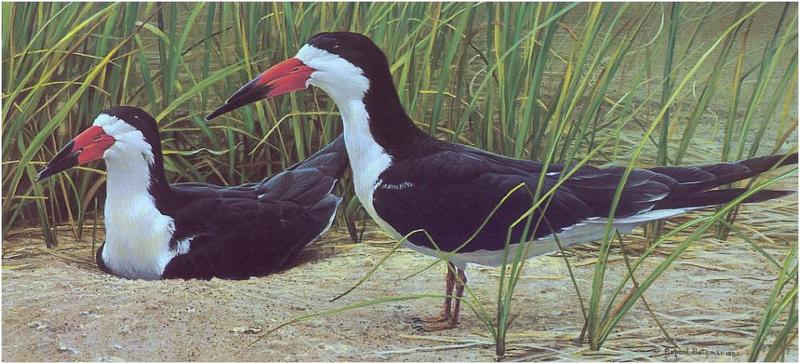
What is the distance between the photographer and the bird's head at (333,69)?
292 centimetres

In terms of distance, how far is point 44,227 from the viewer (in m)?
3.16

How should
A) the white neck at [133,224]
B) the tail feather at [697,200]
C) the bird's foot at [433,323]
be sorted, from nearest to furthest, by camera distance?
the tail feather at [697,200] < the bird's foot at [433,323] < the white neck at [133,224]

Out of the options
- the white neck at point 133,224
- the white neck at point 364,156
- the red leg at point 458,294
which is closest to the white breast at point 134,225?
the white neck at point 133,224

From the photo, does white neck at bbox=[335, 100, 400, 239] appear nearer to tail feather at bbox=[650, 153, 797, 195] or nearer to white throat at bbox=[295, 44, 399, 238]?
white throat at bbox=[295, 44, 399, 238]

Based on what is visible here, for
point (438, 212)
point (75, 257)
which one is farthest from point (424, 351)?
point (75, 257)

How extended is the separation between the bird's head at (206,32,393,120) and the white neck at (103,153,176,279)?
0.43 meters

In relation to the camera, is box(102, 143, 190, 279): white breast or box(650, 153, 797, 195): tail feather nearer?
box(650, 153, 797, 195): tail feather

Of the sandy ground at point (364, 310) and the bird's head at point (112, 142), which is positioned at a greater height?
the bird's head at point (112, 142)

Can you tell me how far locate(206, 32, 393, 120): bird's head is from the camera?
9.57 feet

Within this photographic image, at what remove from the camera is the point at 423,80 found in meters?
3.16

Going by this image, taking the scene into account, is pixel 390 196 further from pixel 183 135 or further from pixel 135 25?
pixel 135 25

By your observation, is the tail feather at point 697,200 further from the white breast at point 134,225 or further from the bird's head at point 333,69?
the white breast at point 134,225

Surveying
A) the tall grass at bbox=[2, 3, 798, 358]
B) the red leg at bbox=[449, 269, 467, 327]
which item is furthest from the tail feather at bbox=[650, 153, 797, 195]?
the red leg at bbox=[449, 269, 467, 327]
